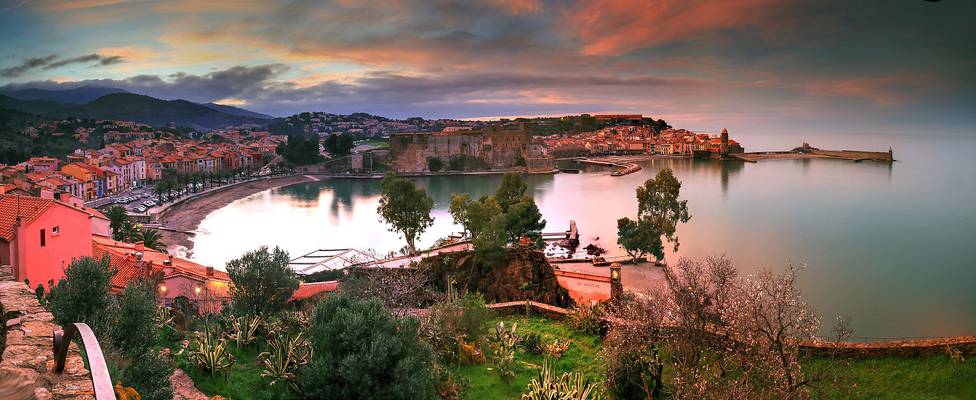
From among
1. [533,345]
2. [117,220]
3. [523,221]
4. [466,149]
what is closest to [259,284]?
[533,345]

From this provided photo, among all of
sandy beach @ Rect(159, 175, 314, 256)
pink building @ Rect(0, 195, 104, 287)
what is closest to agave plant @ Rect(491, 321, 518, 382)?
pink building @ Rect(0, 195, 104, 287)

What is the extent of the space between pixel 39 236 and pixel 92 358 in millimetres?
7184

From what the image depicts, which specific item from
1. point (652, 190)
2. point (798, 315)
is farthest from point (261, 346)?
point (652, 190)

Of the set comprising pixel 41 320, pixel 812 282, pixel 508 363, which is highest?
pixel 41 320

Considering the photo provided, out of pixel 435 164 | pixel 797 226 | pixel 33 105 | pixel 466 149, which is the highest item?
pixel 33 105

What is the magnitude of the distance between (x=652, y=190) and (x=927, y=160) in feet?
168

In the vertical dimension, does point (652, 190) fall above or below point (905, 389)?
above

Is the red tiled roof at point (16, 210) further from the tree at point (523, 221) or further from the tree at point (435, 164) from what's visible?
the tree at point (435, 164)

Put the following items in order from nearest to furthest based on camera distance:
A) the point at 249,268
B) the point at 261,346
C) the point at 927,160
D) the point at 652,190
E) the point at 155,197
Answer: the point at 261,346
the point at 249,268
the point at 652,190
the point at 155,197
the point at 927,160

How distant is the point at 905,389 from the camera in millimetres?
5207

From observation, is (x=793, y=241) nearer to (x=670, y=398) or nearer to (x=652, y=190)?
(x=652, y=190)

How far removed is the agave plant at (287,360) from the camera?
3893 millimetres

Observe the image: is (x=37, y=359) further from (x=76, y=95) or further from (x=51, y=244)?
(x=76, y=95)

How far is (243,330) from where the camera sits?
501 centimetres
